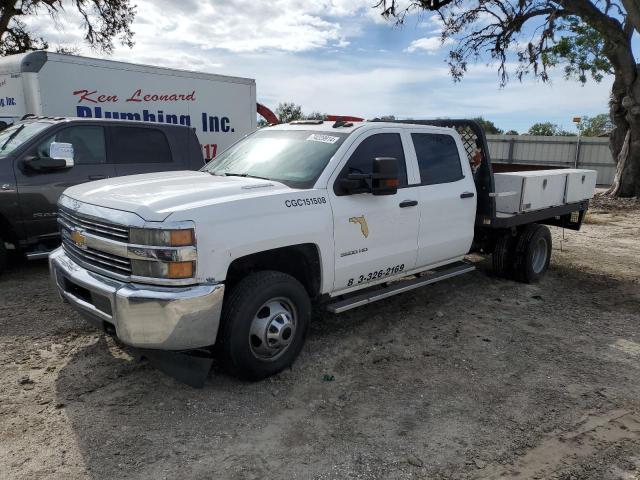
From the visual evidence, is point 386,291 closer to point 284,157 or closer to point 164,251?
point 284,157

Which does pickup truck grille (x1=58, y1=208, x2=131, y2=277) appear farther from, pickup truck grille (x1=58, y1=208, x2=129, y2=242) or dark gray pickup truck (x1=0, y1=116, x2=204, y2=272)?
dark gray pickup truck (x1=0, y1=116, x2=204, y2=272)

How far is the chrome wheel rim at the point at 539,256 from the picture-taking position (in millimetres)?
6793

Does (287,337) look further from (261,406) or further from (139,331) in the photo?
(139,331)

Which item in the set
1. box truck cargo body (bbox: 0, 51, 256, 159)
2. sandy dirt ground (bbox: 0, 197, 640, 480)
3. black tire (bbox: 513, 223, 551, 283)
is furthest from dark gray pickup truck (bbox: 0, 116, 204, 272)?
black tire (bbox: 513, 223, 551, 283)

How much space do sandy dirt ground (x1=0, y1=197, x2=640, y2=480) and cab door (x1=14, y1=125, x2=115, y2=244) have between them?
103 centimetres

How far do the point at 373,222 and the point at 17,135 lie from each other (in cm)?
486

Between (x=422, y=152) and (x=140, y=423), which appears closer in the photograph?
(x=140, y=423)

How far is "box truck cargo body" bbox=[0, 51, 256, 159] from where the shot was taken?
27.1 feet

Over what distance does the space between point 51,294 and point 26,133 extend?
2.18 metres

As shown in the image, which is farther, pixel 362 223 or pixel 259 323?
pixel 362 223

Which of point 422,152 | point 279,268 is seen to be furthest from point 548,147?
point 279,268

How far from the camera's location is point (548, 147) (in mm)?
25469

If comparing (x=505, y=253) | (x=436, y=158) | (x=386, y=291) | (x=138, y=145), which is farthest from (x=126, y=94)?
(x=505, y=253)

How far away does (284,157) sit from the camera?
14.6 feet
